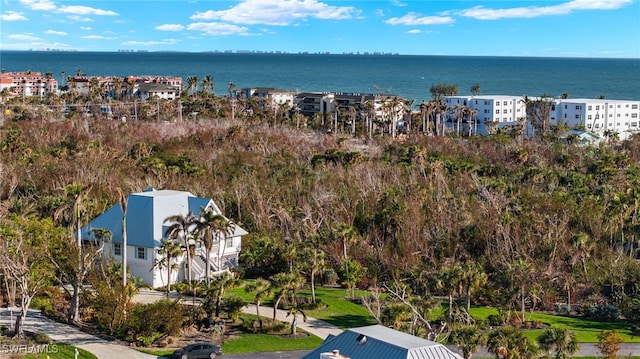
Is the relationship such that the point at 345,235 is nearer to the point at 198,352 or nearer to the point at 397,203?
the point at 397,203

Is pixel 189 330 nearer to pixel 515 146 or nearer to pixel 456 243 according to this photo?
pixel 456 243

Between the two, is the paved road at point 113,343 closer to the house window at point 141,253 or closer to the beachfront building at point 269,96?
the house window at point 141,253

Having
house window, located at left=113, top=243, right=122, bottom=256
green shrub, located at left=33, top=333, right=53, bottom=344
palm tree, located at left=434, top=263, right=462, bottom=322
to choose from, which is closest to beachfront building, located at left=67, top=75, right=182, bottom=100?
house window, located at left=113, top=243, right=122, bottom=256

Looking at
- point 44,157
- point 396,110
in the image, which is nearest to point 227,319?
point 44,157

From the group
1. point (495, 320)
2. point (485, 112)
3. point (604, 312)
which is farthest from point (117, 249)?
point (485, 112)

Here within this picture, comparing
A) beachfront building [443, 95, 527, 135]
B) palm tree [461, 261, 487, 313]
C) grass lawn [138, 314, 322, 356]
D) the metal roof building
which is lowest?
grass lawn [138, 314, 322, 356]

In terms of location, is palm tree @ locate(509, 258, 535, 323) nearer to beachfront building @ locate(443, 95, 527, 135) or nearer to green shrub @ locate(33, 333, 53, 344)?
green shrub @ locate(33, 333, 53, 344)
